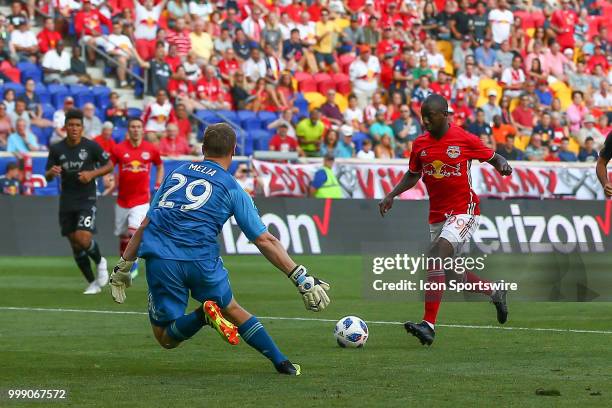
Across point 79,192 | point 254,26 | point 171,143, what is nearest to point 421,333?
point 79,192

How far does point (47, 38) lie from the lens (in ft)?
93.2

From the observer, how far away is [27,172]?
25.3 meters

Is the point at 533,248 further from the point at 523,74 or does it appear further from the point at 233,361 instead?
the point at 233,361

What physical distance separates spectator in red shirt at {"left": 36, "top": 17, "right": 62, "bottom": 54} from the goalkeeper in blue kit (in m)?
19.7

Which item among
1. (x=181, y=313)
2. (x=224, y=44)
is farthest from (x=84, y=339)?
(x=224, y=44)

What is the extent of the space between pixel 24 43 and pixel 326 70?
809 cm

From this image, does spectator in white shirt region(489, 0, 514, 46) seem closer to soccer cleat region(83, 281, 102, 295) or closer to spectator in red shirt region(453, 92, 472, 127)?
spectator in red shirt region(453, 92, 472, 127)

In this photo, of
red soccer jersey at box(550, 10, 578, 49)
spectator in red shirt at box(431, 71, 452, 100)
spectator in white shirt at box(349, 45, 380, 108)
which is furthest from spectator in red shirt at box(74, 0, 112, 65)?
red soccer jersey at box(550, 10, 578, 49)

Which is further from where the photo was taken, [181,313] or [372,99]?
[372,99]

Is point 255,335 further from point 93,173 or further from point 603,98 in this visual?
point 603,98

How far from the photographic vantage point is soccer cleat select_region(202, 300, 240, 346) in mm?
8700

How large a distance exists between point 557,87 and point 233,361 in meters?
27.4

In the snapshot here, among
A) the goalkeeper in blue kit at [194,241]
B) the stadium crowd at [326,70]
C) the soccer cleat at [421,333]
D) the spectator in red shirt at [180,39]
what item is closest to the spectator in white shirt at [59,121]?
the stadium crowd at [326,70]

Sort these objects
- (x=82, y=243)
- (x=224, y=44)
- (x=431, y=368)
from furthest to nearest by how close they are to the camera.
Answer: (x=224, y=44), (x=82, y=243), (x=431, y=368)
